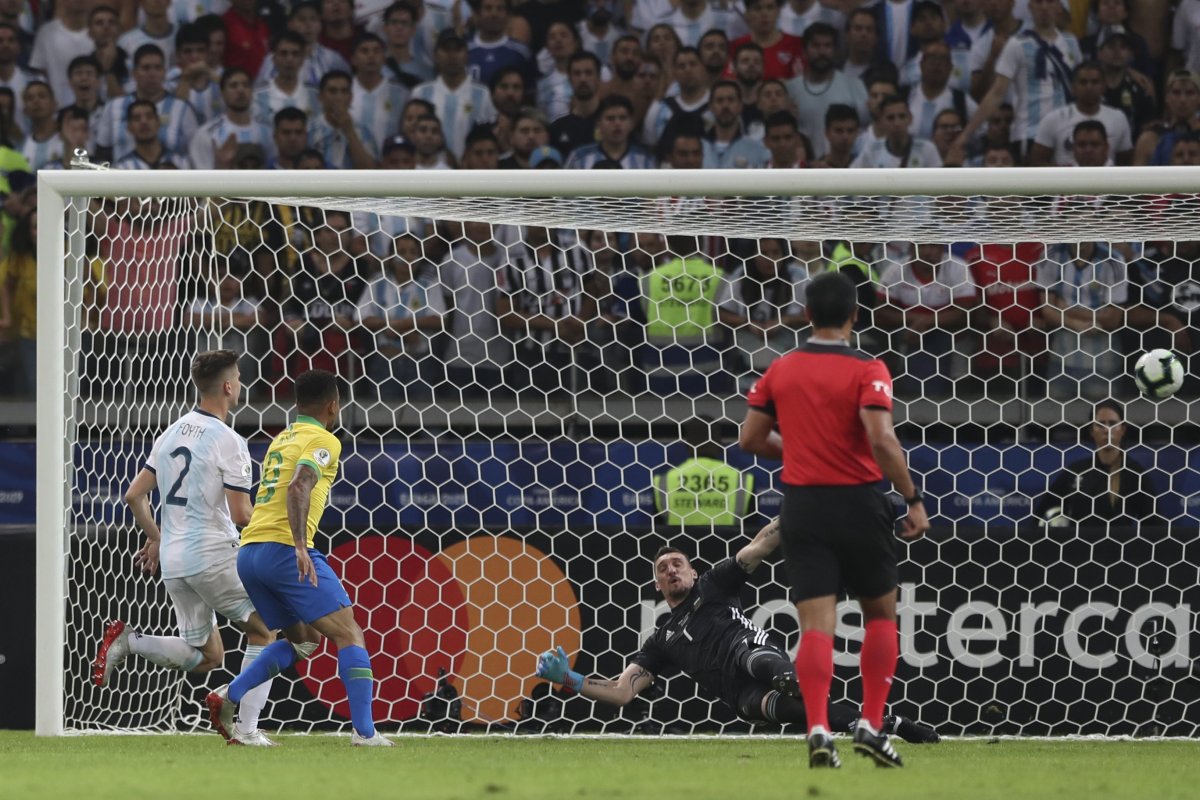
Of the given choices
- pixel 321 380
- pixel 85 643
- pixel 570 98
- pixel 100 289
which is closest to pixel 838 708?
pixel 321 380

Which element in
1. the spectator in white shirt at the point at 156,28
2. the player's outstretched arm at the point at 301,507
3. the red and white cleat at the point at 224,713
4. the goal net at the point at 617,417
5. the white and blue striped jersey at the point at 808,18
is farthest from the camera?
the spectator in white shirt at the point at 156,28

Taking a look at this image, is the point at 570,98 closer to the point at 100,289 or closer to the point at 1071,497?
the point at 100,289

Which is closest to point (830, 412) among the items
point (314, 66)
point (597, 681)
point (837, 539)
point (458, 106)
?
point (837, 539)

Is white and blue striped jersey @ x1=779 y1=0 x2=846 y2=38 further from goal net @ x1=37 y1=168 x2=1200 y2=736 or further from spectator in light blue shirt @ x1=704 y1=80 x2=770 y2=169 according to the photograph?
goal net @ x1=37 y1=168 x2=1200 y2=736

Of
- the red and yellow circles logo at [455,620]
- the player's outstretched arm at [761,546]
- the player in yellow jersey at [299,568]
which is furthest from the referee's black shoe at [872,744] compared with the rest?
the red and yellow circles logo at [455,620]

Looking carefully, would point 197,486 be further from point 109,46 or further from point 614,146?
point 109,46

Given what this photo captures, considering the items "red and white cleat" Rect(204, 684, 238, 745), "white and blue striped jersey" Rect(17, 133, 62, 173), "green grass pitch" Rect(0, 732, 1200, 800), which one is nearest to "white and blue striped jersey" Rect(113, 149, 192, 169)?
"white and blue striped jersey" Rect(17, 133, 62, 173)

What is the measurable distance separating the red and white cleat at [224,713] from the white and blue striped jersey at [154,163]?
17.1ft

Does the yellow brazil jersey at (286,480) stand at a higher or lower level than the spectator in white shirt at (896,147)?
lower

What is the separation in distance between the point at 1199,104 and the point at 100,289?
7057 millimetres

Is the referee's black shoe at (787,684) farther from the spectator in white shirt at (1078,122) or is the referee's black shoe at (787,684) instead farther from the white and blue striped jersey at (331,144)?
the white and blue striped jersey at (331,144)

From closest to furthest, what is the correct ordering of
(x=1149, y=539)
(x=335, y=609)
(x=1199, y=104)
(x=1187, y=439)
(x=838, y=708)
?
(x=335, y=609) < (x=838, y=708) < (x=1149, y=539) < (x=1187, y=439) < (x=1199, y=104)

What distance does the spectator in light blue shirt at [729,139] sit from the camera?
11172mm

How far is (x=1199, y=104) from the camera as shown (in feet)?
36.3
